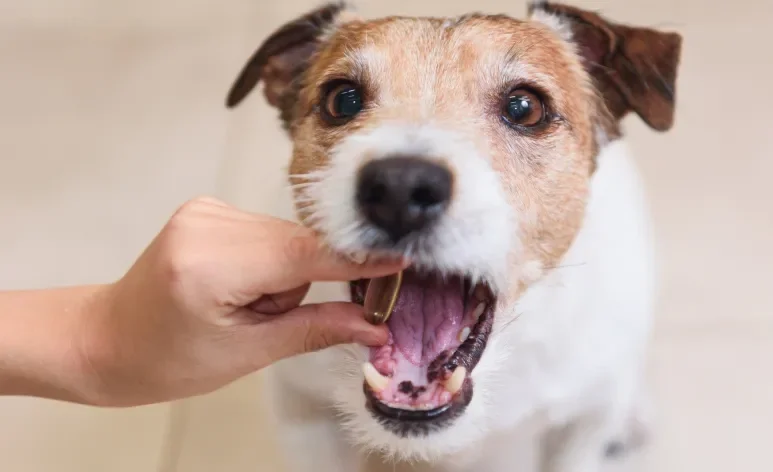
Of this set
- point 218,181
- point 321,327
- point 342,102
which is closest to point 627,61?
point 342,102

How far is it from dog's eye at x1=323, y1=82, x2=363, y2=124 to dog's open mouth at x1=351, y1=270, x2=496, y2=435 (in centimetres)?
26

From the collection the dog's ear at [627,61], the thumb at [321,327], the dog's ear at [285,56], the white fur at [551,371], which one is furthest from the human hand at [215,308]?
the dog's ear at [627,61]

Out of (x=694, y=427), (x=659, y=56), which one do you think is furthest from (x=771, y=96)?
(x=659, y=56)

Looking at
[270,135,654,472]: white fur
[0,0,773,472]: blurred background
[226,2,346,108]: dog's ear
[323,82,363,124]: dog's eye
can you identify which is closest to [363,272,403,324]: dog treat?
[270,135,654,472]: white fur

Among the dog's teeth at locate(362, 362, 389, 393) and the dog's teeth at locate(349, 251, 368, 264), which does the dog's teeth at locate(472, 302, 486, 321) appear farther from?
the dog's teeth at locate(349, 251, 368, 264)

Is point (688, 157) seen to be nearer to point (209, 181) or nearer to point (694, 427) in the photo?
point (694, 427)

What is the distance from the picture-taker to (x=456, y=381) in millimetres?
1137

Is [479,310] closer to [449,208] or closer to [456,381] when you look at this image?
[456,381]

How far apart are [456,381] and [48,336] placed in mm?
595

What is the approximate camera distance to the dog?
1.01 metres

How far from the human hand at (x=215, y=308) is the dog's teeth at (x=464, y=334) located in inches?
5.8

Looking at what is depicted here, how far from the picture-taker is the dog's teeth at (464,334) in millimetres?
1204

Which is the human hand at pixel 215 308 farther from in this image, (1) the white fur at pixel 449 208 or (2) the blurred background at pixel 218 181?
(2) the blurred background at pixel 218 181

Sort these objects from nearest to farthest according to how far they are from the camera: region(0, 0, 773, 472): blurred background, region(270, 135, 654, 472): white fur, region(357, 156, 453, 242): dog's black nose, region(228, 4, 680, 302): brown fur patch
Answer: region(357, 156, 453, 242): dog's black nose
region(228, 4, 680, 302): brown fur patch
region(270, 135, 654, 472): white fur
region(0, 0, 773, 472): blurred background
